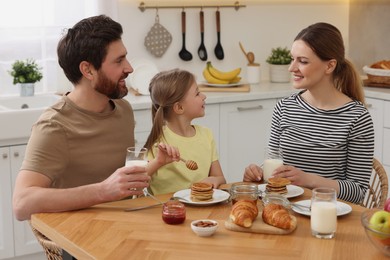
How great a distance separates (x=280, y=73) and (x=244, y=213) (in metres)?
2.92

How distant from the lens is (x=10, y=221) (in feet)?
12.5

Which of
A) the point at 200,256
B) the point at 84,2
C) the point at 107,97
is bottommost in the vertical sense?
the point at 200,256

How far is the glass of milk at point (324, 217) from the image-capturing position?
81.5 inches

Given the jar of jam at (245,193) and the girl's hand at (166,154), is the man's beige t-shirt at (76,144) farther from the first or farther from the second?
the jar of jam at (245,193)

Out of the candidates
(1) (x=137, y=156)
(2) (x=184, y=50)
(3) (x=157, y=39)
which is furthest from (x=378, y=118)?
(1) (x=137, y=156)

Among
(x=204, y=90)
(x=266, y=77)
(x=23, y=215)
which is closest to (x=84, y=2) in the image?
(x=204, y=90)

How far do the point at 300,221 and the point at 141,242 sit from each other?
0.51m

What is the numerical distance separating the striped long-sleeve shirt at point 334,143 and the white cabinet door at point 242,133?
1.32 meters

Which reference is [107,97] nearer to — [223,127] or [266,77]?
[223,127]

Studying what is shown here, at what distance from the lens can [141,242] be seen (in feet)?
6.73

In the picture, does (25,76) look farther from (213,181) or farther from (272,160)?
(272,160)

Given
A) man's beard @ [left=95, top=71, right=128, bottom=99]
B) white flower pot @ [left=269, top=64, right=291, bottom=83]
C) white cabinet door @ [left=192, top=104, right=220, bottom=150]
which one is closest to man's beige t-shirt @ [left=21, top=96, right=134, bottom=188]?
man's beard @ [left=95, top=71, right=128, bottom=99]

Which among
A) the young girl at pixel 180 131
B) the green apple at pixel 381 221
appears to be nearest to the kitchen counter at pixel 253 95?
the young girl at pixel 180 131

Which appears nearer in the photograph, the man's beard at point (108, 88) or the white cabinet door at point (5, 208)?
the man's beard at point (108, 88)
